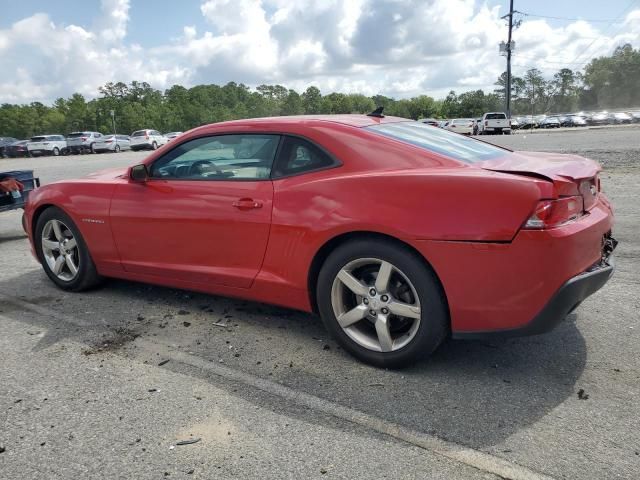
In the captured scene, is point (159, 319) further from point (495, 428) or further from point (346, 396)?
point (495, 428)

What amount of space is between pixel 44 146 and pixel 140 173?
39.9 m

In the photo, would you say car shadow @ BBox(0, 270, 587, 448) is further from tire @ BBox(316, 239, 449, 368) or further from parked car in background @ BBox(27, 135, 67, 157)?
parked car in background @ BBox(27, 135, 67, 157)

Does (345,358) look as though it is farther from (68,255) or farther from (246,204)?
(68,255)

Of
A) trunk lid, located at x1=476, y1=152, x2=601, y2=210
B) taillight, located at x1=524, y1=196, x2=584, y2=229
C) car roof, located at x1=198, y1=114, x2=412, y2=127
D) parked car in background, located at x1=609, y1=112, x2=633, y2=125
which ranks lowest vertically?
parked car in background, located at x1=609, y1=112, x2=633, y2=125

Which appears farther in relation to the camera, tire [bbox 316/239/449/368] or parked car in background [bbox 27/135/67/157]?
parked car in background [bbox 27/135/67/157]

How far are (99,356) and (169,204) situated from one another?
1158mm

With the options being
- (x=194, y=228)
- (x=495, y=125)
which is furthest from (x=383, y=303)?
(x=495, y=125)

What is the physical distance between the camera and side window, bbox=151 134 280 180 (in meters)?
3.65

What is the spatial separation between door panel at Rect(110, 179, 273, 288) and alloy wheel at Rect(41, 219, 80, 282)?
2.20 ft

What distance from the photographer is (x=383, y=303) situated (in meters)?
3.12

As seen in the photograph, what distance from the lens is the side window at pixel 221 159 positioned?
12.0 ft

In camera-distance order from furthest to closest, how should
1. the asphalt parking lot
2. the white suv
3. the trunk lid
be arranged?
the white suv, the trunk lid, the asphalt parking lot

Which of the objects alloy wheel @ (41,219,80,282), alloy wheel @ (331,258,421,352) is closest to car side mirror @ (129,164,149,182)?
alloy wheel @ (41,219,80,282)

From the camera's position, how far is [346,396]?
2906 millimetres
